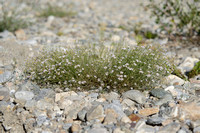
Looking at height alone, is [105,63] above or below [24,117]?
above

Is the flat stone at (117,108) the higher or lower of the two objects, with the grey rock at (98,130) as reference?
higher

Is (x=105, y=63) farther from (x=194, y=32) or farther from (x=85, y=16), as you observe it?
(x=85, y=16)

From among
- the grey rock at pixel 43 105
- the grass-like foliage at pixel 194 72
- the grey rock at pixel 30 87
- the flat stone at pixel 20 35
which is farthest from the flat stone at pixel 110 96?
the flat stone at pixel 20 35

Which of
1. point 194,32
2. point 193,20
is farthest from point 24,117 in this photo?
point 194,32

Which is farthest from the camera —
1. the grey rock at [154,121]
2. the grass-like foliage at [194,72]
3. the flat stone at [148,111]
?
the grass-like foliage at [194,72]

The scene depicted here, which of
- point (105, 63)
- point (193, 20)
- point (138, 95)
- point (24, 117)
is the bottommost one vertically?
point (24, 117)

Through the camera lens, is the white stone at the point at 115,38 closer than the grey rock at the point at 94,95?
No

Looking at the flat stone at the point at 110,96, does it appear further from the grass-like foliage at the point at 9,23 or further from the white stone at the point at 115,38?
the grass-like foliage at the point at 9,23
